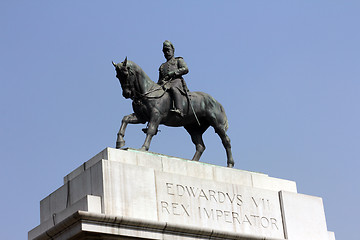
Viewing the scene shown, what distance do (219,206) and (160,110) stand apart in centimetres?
349

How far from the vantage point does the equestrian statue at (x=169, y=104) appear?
23.8 metres

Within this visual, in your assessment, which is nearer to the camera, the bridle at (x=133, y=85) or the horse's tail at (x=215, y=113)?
the bridle at (x=133, y=85)

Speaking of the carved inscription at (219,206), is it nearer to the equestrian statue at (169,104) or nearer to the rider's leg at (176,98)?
the equestrian statue at (169,104)

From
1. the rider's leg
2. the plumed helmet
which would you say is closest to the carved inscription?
the rider's leg

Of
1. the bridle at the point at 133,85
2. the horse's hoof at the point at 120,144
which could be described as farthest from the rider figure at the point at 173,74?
the horse's hoof at the point at 120,144

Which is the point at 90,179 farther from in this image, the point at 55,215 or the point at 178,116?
the point at 178,116

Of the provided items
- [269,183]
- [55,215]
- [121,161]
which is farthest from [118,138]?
[269,183]

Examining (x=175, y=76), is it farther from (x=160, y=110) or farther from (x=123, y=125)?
(x=123, y=125)

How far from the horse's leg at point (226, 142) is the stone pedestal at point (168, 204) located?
86 cm

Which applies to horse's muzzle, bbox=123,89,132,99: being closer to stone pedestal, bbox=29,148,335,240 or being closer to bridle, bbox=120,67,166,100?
bridle, bbox=120,67,166,100

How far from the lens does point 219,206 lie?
2339cm

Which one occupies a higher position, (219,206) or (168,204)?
(219,206)

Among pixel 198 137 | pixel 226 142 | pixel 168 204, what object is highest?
pixel 198 137

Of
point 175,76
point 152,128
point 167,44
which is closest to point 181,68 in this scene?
point 175,76
